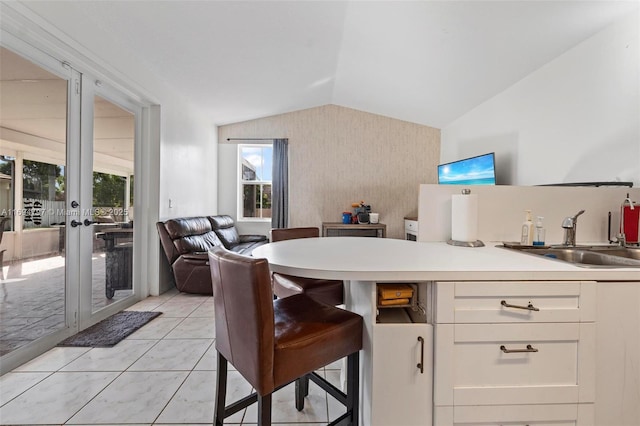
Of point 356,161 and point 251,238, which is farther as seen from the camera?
point 356,161

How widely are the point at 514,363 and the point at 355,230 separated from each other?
A: 3.30 metres

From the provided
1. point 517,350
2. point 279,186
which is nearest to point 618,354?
point 517,350

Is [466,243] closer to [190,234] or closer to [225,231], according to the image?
[190,234]

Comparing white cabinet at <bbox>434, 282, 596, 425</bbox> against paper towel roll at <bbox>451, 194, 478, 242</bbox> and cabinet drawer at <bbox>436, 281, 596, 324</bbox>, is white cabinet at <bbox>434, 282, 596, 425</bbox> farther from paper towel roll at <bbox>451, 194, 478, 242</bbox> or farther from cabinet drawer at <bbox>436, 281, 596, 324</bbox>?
paper towel roll at <bbox>451, 194, 478, 242</bbox>

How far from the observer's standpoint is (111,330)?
231 centimetres

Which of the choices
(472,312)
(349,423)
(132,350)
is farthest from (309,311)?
(132,350)

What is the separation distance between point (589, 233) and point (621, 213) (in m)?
0.18

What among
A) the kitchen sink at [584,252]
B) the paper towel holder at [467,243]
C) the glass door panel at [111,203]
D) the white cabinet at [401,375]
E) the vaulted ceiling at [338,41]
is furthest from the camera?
the glass door panel at [111,203]

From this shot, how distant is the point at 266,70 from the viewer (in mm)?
3312

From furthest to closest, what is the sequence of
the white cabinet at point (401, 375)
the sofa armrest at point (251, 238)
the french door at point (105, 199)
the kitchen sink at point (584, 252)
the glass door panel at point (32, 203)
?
1. the sofa armrest at point (251, 238)
2. the french door at point (105, 199)
3. the glass door panel at point (32, 203)
4. the kitchen sink at point (584, 252)
5. the white cabinet at point (401, 375)

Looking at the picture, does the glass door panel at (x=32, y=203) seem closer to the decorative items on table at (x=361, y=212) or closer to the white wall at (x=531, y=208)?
the white wall at (x=531, y=208)

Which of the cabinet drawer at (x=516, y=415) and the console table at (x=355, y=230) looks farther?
the console table at (x=355, y=230)

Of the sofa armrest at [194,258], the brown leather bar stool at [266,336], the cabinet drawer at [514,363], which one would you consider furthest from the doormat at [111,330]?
the cabinet drawer at [514,363]

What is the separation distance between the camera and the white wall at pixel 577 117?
1.94 m
